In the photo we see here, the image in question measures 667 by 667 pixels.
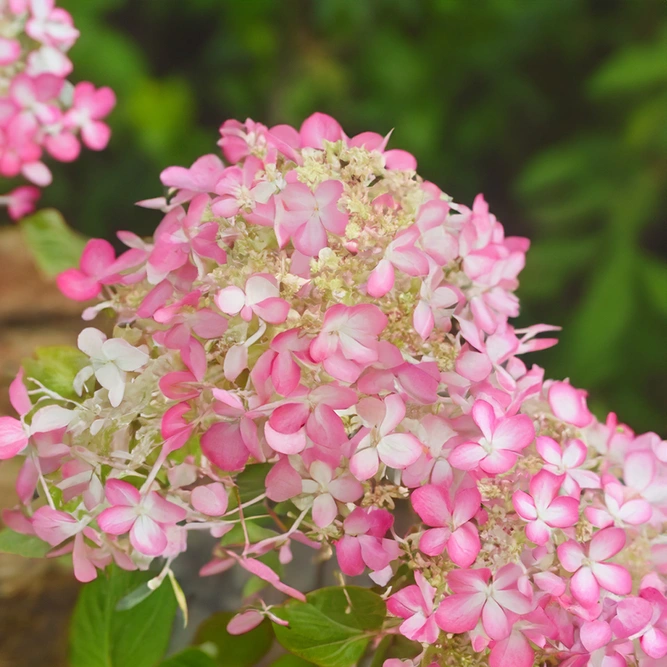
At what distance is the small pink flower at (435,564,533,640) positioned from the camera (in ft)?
0.97

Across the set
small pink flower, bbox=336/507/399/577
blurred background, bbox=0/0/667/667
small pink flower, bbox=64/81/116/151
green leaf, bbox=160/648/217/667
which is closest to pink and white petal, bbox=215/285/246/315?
small pink flower, bbox=336/507/399/577

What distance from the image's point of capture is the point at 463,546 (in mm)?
299

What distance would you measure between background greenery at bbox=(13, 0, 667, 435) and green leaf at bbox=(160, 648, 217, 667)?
3.64ft

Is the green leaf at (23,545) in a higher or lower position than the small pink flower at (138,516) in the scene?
lower

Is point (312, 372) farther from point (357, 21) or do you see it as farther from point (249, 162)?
point (357, 21)

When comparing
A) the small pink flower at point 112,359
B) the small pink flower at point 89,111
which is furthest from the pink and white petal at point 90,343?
the small pink flower at point 89,111

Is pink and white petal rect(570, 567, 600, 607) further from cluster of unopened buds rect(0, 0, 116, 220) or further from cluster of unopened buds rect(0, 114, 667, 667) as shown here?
cluster of unopened buds rect(0, 0, 116, 220)

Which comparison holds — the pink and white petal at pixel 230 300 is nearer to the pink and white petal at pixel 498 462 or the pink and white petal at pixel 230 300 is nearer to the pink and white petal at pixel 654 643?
the pink and white petal at pixel 498 462

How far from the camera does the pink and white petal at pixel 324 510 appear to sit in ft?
1.04

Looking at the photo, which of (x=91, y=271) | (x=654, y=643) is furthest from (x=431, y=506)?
(x=91, y=271)

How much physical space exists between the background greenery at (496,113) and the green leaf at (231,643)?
1045mm

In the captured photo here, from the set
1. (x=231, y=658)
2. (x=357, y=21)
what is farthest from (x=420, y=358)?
(x=357, y=21)

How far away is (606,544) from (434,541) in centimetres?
8

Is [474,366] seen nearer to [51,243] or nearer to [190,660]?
[190,660]
